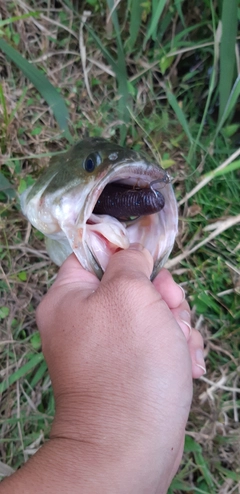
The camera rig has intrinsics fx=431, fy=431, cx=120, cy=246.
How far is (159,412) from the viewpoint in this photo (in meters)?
1.22

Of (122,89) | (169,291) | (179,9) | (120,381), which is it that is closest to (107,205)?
(169,291)

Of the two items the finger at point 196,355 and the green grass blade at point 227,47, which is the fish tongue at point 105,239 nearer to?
the finger at point 196,355

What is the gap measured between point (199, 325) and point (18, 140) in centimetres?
143

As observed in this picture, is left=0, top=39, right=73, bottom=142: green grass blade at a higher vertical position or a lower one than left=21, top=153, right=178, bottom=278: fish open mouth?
higher

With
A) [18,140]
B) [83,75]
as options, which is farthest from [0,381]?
[83,75]

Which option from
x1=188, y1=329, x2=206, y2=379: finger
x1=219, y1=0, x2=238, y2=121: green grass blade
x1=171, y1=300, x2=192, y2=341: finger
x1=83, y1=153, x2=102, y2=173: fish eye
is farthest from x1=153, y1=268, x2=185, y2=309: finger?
x1=219, y1=0, x2=238, y2=121: green grass blade

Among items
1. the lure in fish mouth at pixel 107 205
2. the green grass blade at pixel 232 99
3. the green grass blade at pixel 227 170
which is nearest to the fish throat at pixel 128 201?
the lure in fish mouth at pixel 107 205

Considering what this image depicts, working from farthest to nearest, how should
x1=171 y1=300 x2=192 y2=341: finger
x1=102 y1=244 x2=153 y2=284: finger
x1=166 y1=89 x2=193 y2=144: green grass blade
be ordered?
x1=166 y1=89 x2=193 y2=144: green grass blade < x1=171 y1=300 x2=192 y2=341: finger < x1=102 y1=244 x2=153 y2=284: finger

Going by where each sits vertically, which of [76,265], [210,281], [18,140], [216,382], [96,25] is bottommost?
[216,382]

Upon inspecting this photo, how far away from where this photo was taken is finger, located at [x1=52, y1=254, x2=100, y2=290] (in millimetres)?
1450

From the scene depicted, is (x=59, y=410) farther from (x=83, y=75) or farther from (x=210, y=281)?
(x=83, y=75)

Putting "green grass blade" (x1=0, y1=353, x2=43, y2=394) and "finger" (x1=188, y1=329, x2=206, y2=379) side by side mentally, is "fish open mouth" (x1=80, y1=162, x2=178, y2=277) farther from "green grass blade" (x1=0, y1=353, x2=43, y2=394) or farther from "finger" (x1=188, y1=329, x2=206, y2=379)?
"green grass blade" (x1=0, y1=353, x2=43, y2=394)

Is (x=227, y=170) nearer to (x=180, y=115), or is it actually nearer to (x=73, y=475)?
(x=180, y=115)

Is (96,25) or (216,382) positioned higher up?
(96,25)
